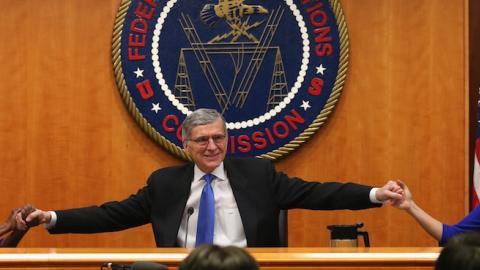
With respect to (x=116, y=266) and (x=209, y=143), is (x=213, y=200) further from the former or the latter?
(x=116, y=266)

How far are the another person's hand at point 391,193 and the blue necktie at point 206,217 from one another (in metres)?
0.77

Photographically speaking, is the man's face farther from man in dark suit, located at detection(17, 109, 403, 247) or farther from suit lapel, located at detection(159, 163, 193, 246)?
suit lapel, located at detection(159, 163, 193, 246)

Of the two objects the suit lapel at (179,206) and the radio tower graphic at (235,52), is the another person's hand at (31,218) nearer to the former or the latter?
the suit lapel at (179,206)

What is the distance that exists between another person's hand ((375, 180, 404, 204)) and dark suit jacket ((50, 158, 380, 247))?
3.8 inches

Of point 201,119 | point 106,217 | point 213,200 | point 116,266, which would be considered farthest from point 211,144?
point 116,266

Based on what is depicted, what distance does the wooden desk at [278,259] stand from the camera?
316 centimetres

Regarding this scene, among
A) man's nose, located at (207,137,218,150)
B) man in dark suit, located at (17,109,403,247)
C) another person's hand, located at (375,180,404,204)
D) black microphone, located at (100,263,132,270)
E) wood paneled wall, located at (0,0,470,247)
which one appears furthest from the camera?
wood paneled wall, located at (0,0,470,247)

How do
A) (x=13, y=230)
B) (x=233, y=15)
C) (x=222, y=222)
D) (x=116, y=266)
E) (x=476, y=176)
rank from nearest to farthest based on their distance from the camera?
(x=116, y=266) → (x=222, y=222) → (x=13, y=230) → (x=476, y=176) → (x=233, y=15)

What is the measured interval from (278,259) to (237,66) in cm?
231

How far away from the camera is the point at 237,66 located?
209 inches

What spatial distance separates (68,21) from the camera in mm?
5398

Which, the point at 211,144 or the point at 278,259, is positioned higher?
the point at 211,144

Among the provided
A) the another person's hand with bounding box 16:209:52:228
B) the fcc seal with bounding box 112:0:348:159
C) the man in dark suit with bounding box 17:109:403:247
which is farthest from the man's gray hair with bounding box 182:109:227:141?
the fcc seal with bounding box 112:0:348:159

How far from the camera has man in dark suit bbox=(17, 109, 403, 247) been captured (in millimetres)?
4227
